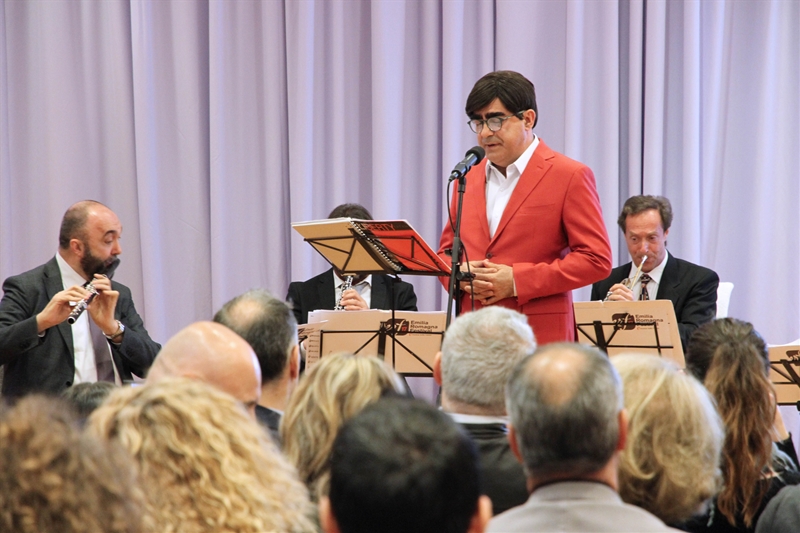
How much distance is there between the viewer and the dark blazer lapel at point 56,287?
3875 millimetres

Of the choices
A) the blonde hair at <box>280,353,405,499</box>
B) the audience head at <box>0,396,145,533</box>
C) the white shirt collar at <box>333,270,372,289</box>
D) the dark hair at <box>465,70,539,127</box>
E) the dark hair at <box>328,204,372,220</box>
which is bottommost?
the white shirt collar at <box>333,270,372,289</box>

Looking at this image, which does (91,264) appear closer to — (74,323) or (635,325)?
(74,323)

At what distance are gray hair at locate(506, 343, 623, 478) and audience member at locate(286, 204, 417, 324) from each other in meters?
3.04

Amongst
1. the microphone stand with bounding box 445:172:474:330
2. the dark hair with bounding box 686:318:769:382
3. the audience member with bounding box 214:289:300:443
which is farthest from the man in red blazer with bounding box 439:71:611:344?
the audience member with bounding box 214:289:300:443

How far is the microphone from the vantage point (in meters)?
2.90

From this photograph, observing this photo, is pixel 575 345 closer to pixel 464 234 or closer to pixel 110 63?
pixel 464 234

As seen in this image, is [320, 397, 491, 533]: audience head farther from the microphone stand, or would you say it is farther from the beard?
the beard

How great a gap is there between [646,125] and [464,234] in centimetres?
183

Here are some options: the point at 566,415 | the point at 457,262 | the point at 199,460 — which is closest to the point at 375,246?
the point at 457,262

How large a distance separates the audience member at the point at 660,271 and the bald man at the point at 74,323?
215cm

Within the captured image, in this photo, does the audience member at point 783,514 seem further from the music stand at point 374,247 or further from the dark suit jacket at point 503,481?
the music stand at point 374,247

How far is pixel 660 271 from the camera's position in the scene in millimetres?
4398

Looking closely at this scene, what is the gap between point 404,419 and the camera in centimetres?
104

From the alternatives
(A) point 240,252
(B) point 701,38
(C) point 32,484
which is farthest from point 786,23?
(C) point 32,484
